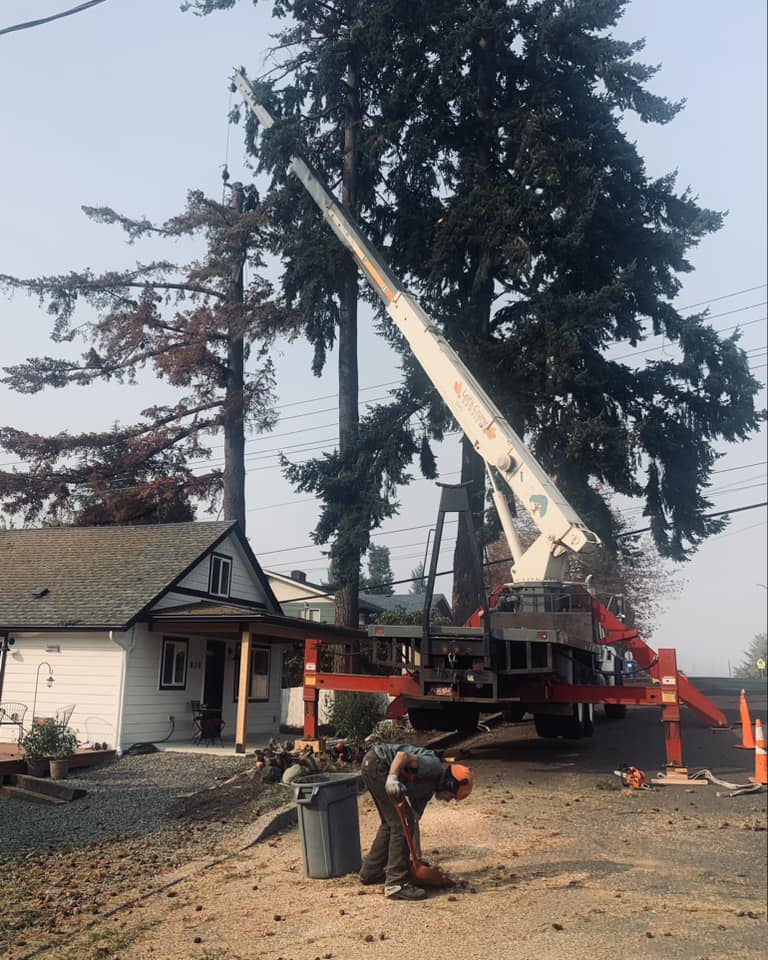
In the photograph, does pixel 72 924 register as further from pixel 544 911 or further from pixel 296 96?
pixel 296 96

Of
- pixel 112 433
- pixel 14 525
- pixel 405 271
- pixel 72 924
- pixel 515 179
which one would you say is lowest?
pixel 72 924

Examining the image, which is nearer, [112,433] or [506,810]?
[506,810]

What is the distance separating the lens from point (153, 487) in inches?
1120

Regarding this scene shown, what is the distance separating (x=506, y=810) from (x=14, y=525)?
84.9ft

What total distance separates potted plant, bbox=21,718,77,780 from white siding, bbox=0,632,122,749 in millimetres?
3449

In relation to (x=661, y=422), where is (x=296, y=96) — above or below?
above

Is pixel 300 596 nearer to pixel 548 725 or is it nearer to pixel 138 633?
pixel 138 633

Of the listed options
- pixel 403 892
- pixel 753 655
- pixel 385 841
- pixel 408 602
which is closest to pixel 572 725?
pixel 385 841

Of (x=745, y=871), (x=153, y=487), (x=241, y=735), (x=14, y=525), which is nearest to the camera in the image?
(x=745, y=871)

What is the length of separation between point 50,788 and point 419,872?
7.57 m

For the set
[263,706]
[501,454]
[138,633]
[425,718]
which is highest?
[501,454]

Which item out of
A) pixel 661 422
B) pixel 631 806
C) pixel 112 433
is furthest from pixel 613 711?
pixel 112 433

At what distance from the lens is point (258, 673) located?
74.3 ft

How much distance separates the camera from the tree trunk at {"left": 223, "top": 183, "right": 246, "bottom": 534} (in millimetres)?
29078
